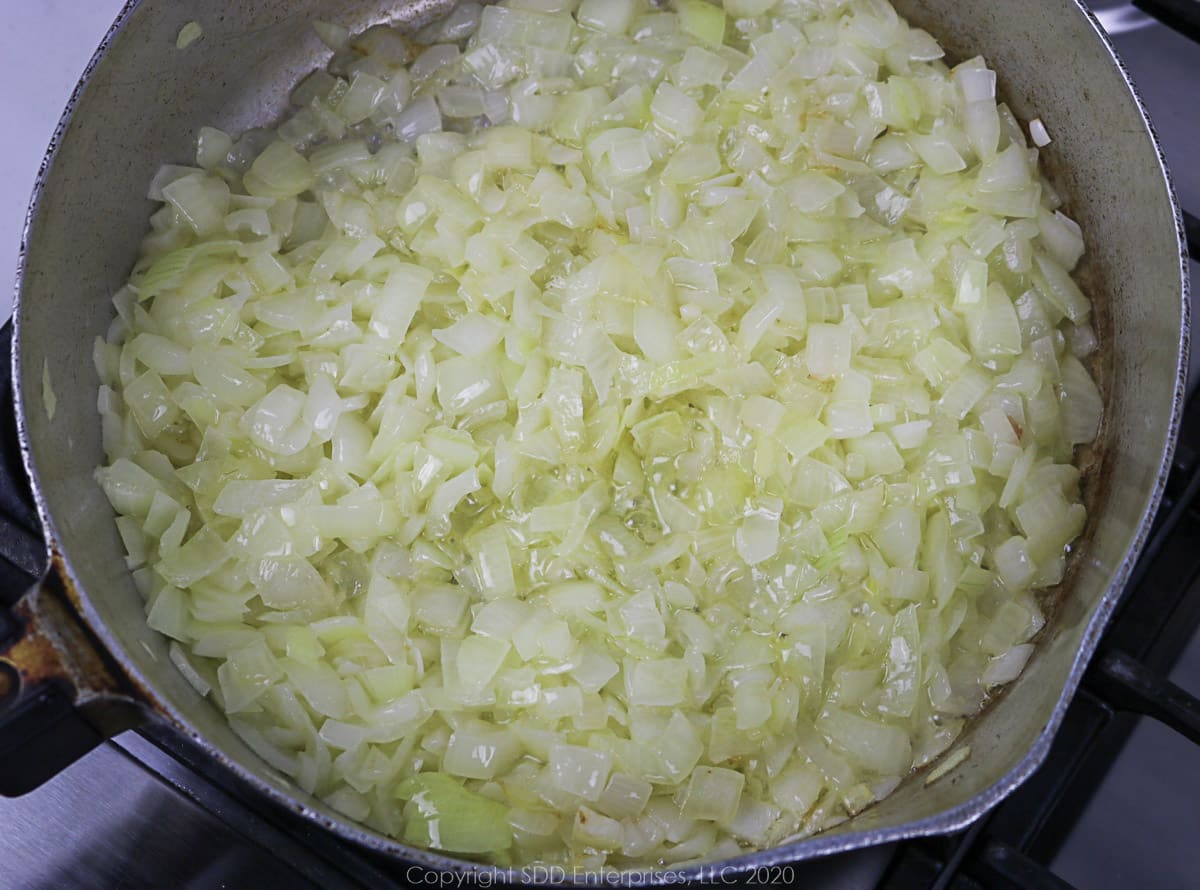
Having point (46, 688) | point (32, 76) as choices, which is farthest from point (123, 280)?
point (46, 688)

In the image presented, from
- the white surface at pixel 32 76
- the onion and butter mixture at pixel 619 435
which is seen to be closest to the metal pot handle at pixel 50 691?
the onion and butter mixture at pixel 619 435

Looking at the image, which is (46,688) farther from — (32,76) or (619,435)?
(32,76)

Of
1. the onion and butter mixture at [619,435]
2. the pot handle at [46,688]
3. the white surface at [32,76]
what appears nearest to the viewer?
the pot handle at [46,688]

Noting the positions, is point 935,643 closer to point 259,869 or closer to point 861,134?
point 861,134

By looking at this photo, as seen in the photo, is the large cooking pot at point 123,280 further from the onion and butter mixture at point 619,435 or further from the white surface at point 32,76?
the white surface at point 32,76

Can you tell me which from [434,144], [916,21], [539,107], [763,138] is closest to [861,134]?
[763,138]

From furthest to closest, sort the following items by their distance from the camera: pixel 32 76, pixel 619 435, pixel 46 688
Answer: pixel 32 76 < pixel 619 435 < pixel 46 688

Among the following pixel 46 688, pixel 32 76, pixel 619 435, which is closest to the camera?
pixel 46 688
